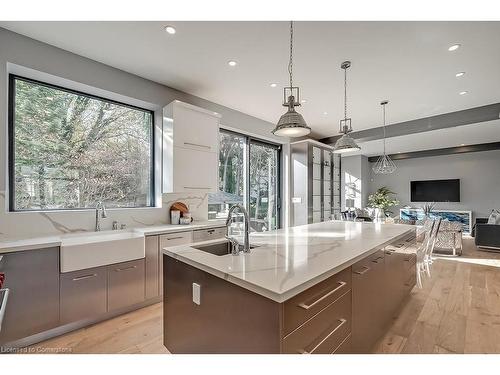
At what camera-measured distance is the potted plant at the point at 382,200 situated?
7953 millimetres

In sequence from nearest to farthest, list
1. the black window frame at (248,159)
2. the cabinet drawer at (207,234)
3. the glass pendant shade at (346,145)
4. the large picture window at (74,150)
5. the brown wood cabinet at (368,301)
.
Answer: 1. the brown wood cabinet at (368,301)
2. the large picture window at (74,150)
3. the glass pendant shade at (346,145)
4. the cabinet drawer at (207,234)
5. the black window frame at (248,159)

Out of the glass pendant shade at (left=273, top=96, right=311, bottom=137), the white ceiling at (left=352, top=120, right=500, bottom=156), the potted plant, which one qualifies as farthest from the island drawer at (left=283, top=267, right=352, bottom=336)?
the potted plant

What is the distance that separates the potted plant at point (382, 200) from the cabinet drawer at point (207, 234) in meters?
6.16

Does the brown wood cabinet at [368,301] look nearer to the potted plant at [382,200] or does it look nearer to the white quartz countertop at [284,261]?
the white quartz countertop at [284,261]

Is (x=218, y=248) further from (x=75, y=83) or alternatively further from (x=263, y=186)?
(x=263, y=186)

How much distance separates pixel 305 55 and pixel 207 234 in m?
2.41

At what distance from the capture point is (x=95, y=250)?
7.24 feet

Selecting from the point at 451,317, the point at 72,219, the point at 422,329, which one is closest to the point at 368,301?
the point at 422,329

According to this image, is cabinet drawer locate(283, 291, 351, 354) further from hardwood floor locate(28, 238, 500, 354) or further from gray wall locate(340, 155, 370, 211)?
gray wall locate(340, 155, 370, 211)

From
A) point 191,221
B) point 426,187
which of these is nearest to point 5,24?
point 191,221

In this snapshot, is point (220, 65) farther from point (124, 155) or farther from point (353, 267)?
point (353, 267)

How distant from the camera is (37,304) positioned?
6.44 feet

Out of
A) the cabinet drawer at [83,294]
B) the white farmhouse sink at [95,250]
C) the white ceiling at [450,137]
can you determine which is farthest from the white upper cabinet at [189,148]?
the white ceiling at [450,137]
